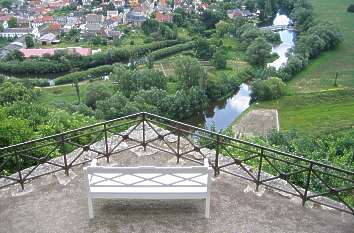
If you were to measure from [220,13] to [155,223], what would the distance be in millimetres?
58611

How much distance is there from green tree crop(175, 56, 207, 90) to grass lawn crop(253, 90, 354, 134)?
5.23 m

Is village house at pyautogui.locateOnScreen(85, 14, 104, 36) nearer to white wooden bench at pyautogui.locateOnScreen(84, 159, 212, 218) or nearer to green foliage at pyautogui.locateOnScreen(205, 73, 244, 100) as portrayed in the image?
green foliage at pyautogui.locateOnScreen(205, 73, 244, 100)

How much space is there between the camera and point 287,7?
68688 mm

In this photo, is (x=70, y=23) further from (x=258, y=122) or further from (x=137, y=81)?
(x=258, y=122)

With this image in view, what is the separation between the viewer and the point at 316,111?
105 feet

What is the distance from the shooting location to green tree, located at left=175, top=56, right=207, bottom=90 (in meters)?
36.3

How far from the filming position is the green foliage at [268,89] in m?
35.0

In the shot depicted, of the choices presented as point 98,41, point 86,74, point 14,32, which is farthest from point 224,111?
point 14,32

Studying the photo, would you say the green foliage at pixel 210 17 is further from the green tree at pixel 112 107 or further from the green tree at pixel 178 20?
the green tree at pixel 112 107

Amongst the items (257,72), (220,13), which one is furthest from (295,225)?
(220,13)

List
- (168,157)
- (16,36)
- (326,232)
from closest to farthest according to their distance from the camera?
1. (326,232)
2. (168,157)
3. (16,36)

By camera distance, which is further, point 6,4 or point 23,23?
point 6,4

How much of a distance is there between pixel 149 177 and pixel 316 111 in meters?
28.7

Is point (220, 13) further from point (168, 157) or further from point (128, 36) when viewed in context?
point (168, 157)
